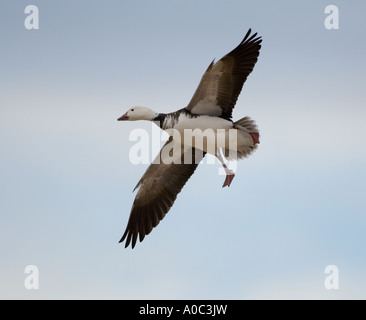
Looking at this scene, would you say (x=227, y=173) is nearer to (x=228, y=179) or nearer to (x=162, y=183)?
(x=228, y=179)

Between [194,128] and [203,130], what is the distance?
0.39ft

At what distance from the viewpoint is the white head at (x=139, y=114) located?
32.0ft

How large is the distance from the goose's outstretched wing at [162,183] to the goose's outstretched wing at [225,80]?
2.63ft

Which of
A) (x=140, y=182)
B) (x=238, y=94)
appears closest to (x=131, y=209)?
(x=140, y=182)

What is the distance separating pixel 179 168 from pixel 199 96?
1244mm

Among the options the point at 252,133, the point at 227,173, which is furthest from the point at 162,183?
the point at 252,133

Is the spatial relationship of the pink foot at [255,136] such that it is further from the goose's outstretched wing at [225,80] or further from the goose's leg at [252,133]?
the goose's outstretched wing at [225,80]

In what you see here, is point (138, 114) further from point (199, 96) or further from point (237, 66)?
point (237, 66)

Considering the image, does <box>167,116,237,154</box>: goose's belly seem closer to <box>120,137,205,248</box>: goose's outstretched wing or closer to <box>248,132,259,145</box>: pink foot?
<box>248,132,259,145</box>: pink foot

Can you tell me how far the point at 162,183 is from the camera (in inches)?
409

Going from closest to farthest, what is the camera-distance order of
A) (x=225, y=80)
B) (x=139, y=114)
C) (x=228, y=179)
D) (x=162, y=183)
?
(x=225, y=80)
(x=139, y=114)
(x=228, y=179)
(x=162, y=183)

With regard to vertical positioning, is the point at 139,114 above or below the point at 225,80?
below

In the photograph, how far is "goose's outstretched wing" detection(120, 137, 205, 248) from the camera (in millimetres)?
10219

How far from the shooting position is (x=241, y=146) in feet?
33.0
